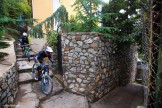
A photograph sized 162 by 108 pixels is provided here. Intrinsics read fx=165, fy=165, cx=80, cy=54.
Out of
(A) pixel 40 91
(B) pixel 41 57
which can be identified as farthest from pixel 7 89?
(B) pixel 41 57

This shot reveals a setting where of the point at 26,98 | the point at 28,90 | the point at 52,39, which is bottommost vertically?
the point at 26,98

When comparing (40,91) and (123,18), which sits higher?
(123,18)

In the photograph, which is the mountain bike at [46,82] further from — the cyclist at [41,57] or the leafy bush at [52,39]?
the leafy bush at [52,39]

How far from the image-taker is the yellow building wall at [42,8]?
11695mm

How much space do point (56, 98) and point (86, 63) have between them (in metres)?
1.71

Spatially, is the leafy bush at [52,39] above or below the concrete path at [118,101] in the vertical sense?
above

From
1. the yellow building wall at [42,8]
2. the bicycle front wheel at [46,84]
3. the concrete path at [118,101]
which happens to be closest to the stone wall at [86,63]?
the concrete path at [118,101]

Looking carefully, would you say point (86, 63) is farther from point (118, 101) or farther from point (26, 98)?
point (26, 98)

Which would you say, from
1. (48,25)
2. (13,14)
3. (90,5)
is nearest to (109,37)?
(90,5)

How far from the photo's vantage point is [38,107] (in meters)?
5.30

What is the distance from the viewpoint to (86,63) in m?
6.21

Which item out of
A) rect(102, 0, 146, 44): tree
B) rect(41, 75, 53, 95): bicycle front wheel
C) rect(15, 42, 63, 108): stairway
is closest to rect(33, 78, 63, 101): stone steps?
rect(15, 42, 63, 108): stairway

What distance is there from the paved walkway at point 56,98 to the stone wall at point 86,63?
33 centimetres

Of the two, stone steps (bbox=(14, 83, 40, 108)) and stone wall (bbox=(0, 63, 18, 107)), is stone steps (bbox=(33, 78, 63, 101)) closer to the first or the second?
stone steps (bbox=(14, 83, 40, 108))
